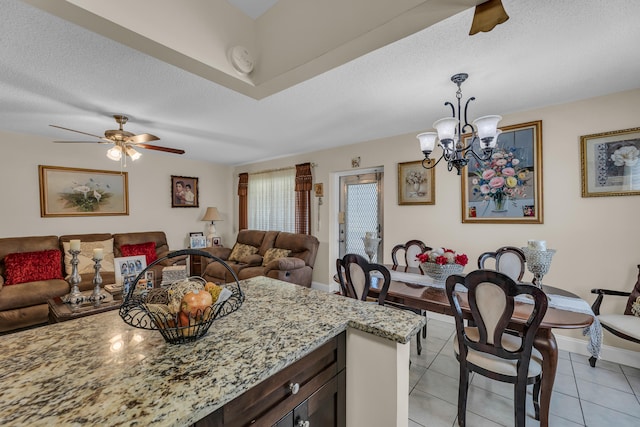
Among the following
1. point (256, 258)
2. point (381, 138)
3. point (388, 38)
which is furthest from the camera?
point (256, 258)

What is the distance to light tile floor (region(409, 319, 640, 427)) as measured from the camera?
5.71ft

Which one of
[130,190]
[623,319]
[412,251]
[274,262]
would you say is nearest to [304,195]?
[274,262]

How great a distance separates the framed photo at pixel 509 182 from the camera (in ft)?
8.89

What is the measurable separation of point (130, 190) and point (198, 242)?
145cm

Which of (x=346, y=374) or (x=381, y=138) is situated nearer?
(x=346, y=374)

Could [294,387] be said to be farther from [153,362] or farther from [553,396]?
[553,396]

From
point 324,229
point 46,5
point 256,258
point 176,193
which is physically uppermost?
point 46,5

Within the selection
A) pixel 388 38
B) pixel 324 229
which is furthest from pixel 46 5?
pixel 324 229

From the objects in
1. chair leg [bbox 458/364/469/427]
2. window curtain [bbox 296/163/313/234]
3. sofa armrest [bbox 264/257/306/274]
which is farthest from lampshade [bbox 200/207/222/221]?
chair leg [bbox 458/364/469/427]

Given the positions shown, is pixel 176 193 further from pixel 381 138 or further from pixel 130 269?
pixel 381 138

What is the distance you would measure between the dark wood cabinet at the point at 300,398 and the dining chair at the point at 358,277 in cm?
104

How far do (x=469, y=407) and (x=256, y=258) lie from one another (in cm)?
329

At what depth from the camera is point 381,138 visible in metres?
3.79

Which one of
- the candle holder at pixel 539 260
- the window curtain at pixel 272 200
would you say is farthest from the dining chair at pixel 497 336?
the window curtain at pixel 272 200
